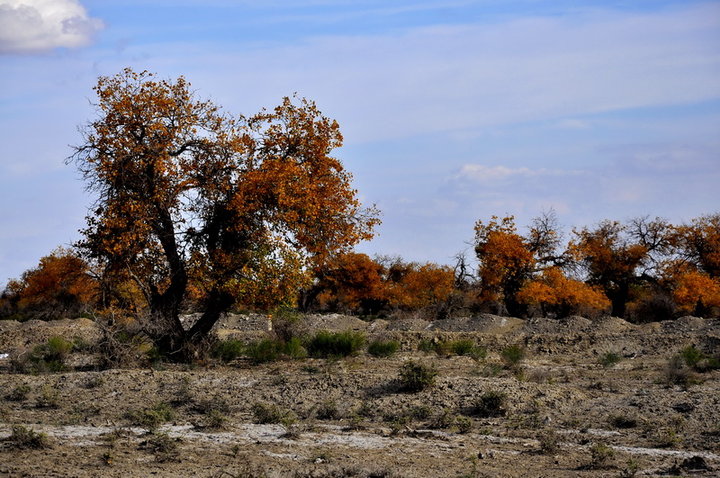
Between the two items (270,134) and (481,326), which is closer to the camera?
(270,134)

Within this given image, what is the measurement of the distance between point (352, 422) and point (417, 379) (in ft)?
6.56

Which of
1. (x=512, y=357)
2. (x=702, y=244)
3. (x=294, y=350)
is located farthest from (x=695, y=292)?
(x=294, y=350)

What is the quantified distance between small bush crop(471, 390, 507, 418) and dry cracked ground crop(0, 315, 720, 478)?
0.08 feet

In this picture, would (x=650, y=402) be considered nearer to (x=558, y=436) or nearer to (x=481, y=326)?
(x=558, y=436)

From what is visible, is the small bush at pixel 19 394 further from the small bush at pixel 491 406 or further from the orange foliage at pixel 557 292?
the orange foliage at pixel 557 292

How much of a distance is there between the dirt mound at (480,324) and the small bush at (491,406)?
23381 mm

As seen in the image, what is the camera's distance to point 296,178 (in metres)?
19.1

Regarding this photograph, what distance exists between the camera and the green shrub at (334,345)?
21.9m

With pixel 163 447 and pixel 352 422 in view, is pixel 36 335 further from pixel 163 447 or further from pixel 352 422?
pixel 163 447

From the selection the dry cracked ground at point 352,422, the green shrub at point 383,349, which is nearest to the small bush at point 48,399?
the dry cracked ground at point 352,422

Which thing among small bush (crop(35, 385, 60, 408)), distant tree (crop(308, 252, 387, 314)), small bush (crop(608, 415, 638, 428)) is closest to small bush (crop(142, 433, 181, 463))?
small bush (crop(35, 385, 60, 408))

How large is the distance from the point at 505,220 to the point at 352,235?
25.0 meters

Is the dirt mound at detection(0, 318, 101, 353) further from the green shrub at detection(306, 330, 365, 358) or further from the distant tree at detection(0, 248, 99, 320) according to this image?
the distant tree at detection(0, 248, 99, 320)

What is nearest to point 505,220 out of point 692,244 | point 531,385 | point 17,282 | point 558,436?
point 692,244
